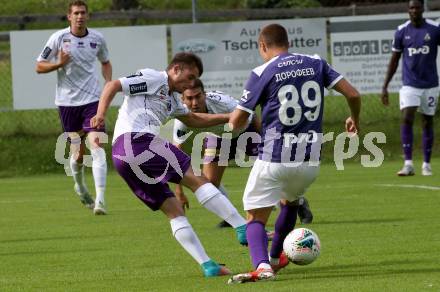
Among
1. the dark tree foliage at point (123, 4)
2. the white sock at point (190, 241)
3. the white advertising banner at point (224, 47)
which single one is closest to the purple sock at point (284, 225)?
the white sock at point (190, 241)

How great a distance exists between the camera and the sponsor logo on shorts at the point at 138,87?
8.22 metres

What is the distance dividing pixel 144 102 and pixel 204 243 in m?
2.03

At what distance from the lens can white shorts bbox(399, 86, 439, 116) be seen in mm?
16219

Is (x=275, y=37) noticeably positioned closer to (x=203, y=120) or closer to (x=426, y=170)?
(x=203, y=120)

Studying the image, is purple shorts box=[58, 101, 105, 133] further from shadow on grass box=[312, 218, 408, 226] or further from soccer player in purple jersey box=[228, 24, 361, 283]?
soccer player in purple jersey box=[228, 24, 361, 283]

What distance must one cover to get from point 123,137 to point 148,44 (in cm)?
1066

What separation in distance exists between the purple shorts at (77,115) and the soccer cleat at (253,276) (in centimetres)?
646

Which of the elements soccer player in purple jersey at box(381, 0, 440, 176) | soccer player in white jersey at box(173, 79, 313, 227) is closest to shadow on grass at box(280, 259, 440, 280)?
soccer player in white jersey at box(173, 79, 313, 227)

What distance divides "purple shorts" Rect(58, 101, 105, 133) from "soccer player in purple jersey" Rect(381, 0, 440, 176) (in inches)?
184

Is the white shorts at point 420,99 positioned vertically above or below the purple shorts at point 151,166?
above

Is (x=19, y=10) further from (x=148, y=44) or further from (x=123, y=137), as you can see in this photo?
(x=123, y=137)

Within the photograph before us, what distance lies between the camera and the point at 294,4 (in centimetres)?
2628

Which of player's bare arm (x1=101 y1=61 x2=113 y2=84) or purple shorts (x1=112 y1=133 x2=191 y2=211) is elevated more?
player's bare arm (x1=101 y1=61 x2=113 y2=84)

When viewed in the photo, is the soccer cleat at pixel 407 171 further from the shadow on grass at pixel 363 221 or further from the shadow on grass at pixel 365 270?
the shadow on grass at pixel 365 270
